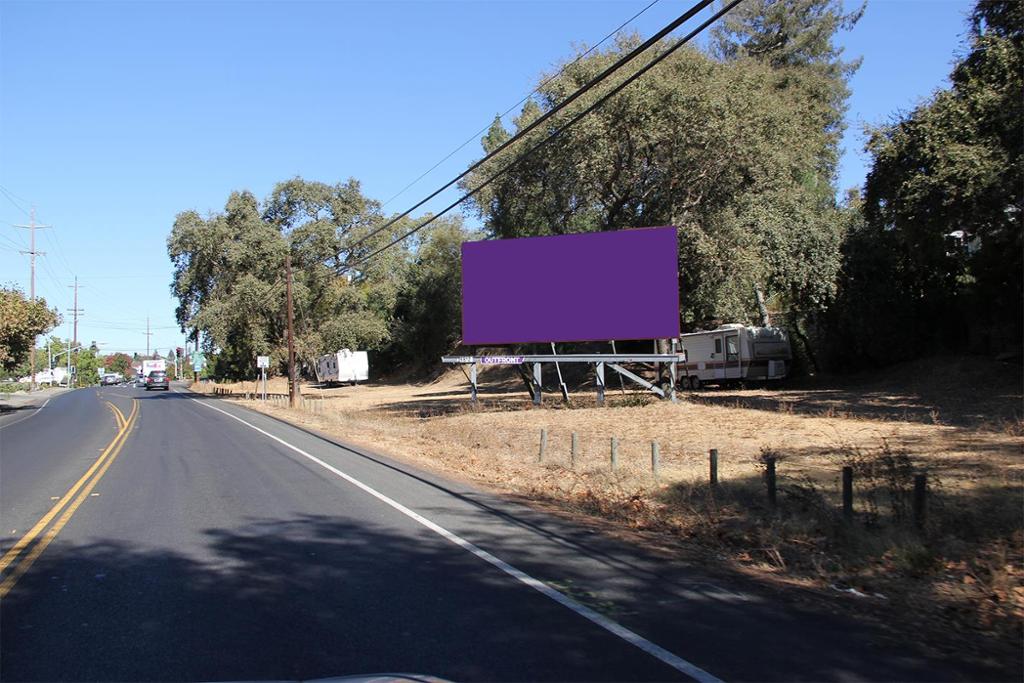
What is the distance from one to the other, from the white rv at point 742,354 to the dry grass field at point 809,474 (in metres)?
7.55

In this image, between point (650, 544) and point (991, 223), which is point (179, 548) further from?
point (991, 223)

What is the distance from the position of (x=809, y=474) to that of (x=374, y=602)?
8308 mm

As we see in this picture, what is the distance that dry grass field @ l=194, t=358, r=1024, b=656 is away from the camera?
7199mm

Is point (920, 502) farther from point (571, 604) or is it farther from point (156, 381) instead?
point (156, 381)

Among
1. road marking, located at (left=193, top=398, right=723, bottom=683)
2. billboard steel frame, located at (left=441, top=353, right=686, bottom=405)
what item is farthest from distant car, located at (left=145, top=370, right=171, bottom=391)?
road marking, located at (left=193, top=398, right=723, bottom=683)

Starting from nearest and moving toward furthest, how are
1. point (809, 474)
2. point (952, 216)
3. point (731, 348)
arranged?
point (809, 474) < point (952, 216) < point (731, 348)

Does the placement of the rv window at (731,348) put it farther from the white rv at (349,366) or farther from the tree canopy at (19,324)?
the white rv at (349,366)

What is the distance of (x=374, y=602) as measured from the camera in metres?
6.25

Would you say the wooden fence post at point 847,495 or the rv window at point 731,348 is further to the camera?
the rv window at point 731,348

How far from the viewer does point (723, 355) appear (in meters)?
38.4

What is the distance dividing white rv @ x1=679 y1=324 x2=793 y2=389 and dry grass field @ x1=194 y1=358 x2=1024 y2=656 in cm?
755

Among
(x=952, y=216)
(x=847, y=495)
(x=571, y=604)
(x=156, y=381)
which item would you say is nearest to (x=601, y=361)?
(x=952, y=216)

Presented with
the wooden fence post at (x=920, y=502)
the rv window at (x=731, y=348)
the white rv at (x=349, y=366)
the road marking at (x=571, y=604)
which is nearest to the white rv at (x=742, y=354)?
the rv window at (x=731, y=348)

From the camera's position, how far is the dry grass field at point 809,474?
23.6 ft
